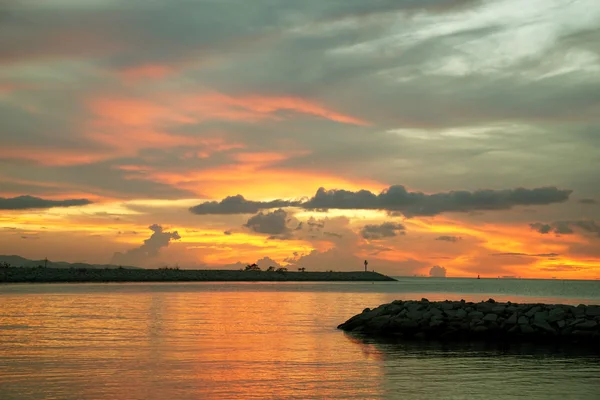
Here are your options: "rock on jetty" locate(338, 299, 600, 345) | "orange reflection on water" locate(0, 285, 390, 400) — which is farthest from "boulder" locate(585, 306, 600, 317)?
"orange reflection on water" locate(0, 285, 390, 400)

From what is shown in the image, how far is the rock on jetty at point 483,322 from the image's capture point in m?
35.2

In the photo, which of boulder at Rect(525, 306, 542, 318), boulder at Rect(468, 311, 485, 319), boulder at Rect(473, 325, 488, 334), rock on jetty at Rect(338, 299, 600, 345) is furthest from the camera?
boulder at Rect(468, 311, 485, 319)

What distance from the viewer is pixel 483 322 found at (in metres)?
36.8

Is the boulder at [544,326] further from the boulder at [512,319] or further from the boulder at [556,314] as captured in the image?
the boulder at [512,319]

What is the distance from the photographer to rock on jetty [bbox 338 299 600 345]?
35.2m

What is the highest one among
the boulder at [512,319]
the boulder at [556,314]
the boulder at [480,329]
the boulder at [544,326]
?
the boulder at [556,314]

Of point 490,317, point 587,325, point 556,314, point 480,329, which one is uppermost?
point 556,314

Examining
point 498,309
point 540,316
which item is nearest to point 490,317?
point 498,309

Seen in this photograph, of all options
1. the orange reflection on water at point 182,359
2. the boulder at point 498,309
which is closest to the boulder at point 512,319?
the boulder at point 498,309

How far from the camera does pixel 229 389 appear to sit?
20031mm

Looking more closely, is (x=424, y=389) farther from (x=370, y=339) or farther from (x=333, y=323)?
(x=333, y=323)

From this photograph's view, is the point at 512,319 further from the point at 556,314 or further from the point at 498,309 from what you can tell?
the point at 556,314

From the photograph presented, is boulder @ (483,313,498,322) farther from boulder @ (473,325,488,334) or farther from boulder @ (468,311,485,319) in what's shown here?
boulder @ (473,325,488,334)

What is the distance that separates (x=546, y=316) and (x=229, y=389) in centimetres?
2302
